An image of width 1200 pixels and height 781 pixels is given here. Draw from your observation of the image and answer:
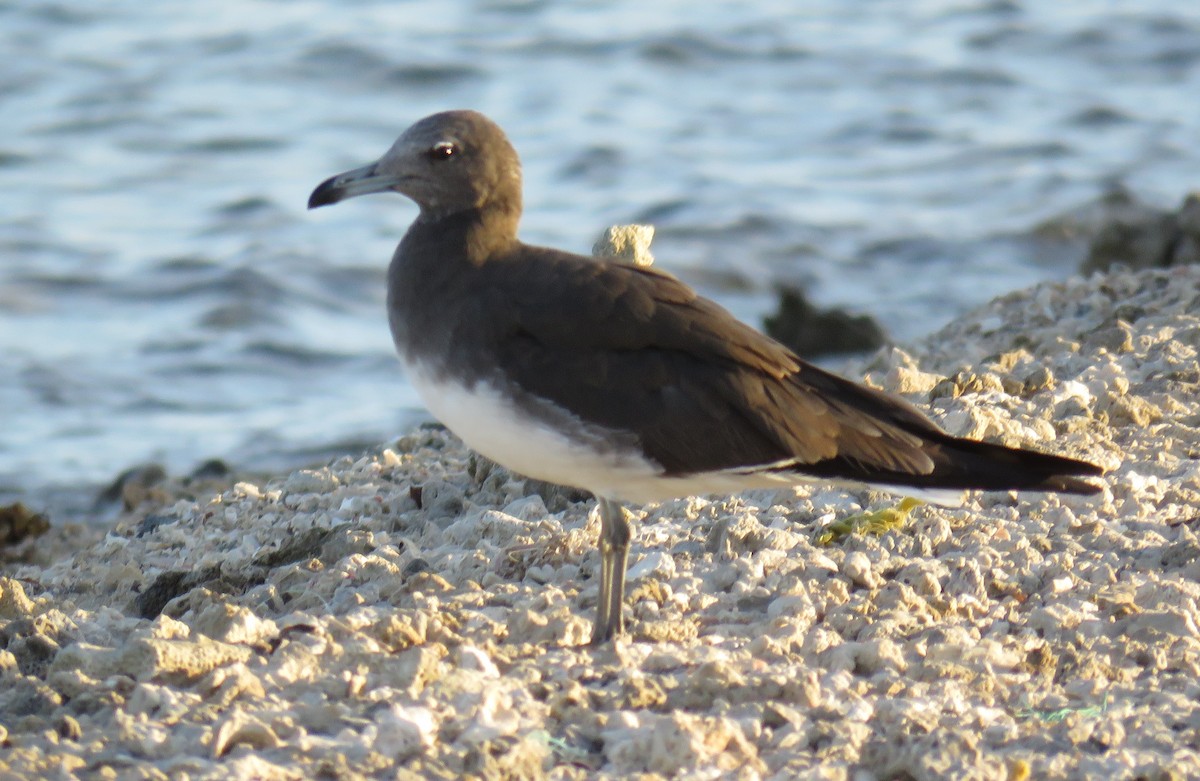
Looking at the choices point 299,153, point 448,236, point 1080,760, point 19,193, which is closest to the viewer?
point 1080,760

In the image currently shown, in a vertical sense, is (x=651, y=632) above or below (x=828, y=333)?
below

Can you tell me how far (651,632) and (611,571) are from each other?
0.23 metres

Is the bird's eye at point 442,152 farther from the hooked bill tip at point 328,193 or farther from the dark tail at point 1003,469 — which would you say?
the dark tail at point 1003,469

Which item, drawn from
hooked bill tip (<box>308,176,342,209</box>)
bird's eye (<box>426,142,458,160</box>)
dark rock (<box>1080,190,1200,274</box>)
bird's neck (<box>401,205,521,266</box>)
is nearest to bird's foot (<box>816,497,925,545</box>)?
bird's neck (<box>401,205,521,266</box>)

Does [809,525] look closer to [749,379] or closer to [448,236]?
[749,379]

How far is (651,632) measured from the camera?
544 cm

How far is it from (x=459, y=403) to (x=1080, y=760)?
2.11 meters

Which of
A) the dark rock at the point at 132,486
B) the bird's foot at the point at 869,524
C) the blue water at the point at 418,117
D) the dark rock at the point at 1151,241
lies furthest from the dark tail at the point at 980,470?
the dark rock at the point at 1151,241

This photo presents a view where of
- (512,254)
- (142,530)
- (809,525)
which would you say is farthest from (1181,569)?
(142,530)

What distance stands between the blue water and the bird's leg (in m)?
6.14

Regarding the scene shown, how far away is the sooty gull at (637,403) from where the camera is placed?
540 cm

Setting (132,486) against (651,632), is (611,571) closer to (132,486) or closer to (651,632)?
(651,632)

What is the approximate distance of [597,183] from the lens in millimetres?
16984

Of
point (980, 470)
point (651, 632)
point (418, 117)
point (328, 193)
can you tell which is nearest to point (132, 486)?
point (328, 193)
